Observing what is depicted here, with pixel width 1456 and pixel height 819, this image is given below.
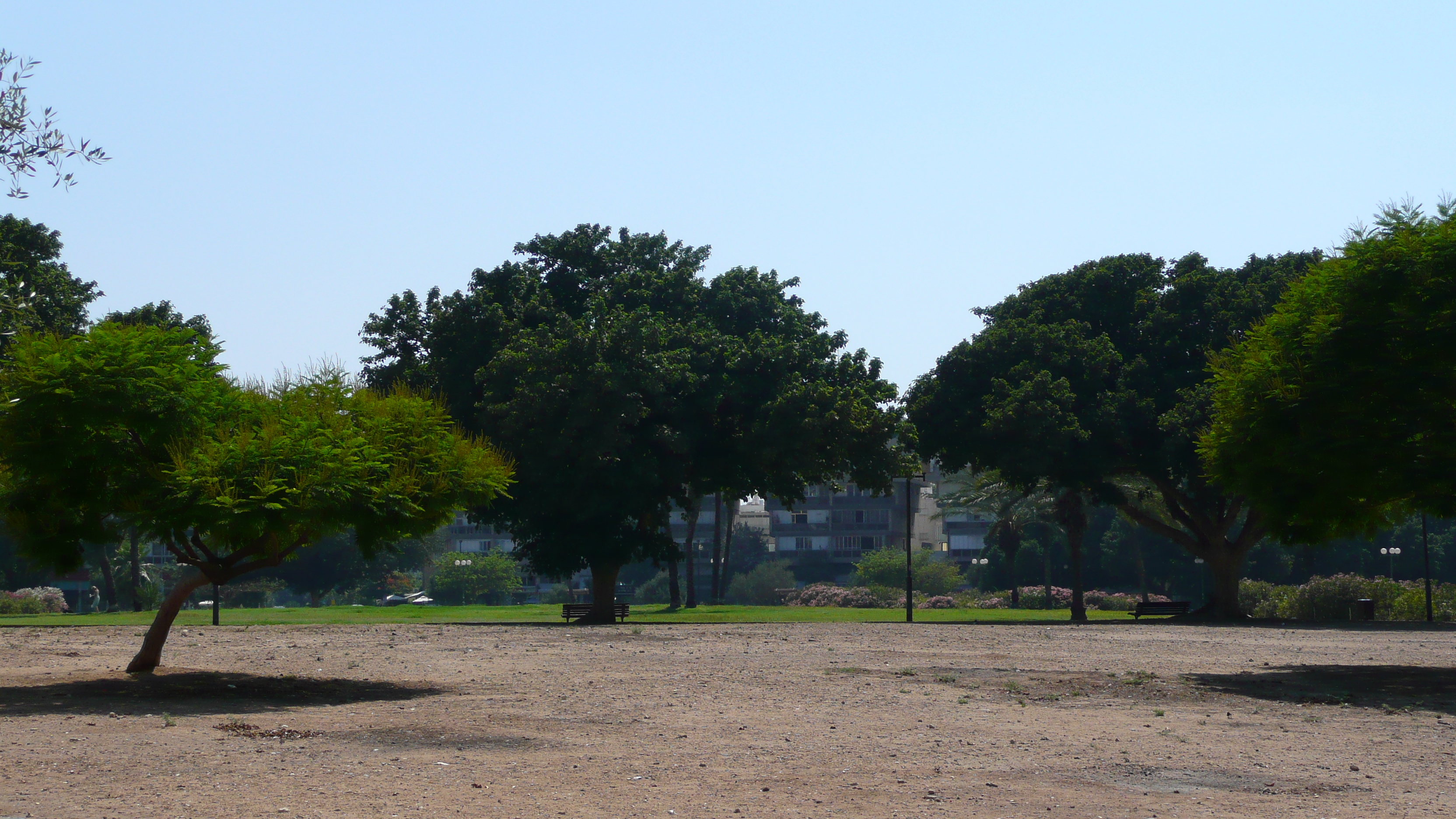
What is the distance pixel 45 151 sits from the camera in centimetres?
1970

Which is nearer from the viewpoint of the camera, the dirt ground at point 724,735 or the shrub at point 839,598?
the dirt ground at point 724,735

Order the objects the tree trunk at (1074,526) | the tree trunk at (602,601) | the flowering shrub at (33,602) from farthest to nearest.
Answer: the flowering shrub at (33,602) → the tree trunk at (1074,526) → the tree trunk at (602,601)

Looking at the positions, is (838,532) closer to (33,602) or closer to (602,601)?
(33,602)

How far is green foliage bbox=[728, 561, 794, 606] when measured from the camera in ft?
360

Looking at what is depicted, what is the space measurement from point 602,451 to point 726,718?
24.0 m

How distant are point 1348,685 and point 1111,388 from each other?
2775 centimetres

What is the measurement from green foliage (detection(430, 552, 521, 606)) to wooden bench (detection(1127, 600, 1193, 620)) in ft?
264

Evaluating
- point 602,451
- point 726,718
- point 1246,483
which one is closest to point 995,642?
point 1246,483

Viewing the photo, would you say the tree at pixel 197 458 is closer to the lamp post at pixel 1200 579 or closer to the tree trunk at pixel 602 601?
the tree trunk at pixel 602 601

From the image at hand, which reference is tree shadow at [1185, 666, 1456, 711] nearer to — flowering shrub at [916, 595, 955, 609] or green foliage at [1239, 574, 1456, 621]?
green foliage at [1239, 574, 1456, 621]

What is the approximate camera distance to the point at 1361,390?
65.0ft

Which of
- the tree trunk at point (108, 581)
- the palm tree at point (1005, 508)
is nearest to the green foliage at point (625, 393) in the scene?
the palm tree at point (1005, 508)

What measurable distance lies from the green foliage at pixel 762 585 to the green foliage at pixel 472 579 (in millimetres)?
21777

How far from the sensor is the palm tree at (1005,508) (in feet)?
238
